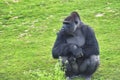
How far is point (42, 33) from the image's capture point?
17953 mm

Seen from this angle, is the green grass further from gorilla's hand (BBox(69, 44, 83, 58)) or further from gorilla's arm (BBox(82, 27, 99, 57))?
→ gorilla's arm (BBox(82, 27, 99, 57))

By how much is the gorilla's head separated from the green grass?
3.44 ft

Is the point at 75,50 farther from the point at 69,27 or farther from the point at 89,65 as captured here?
the point at 89,65

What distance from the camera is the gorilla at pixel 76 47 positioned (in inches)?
432

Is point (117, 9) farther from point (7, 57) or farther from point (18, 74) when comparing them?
point (18, 74)

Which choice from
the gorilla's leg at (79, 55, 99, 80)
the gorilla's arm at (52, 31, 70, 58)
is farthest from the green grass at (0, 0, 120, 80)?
the gorilla's leg at (79, 55, 99, 80)

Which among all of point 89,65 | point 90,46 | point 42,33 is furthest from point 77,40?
point 42,33

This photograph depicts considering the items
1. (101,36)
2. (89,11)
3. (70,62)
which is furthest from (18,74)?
(89,11)

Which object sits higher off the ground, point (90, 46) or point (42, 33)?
point (90, 46)

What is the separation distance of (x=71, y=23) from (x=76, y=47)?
1.76 ft

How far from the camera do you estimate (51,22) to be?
757 inches

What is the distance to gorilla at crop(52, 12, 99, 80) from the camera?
432 inches

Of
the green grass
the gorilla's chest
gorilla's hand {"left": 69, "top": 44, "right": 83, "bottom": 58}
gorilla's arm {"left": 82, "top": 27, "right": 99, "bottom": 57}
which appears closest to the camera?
gorilla's hand {"left": 69, "top": 44, "right": 83, "bottom": 58}

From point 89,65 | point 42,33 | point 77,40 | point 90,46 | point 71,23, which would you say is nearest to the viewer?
point 71,23
